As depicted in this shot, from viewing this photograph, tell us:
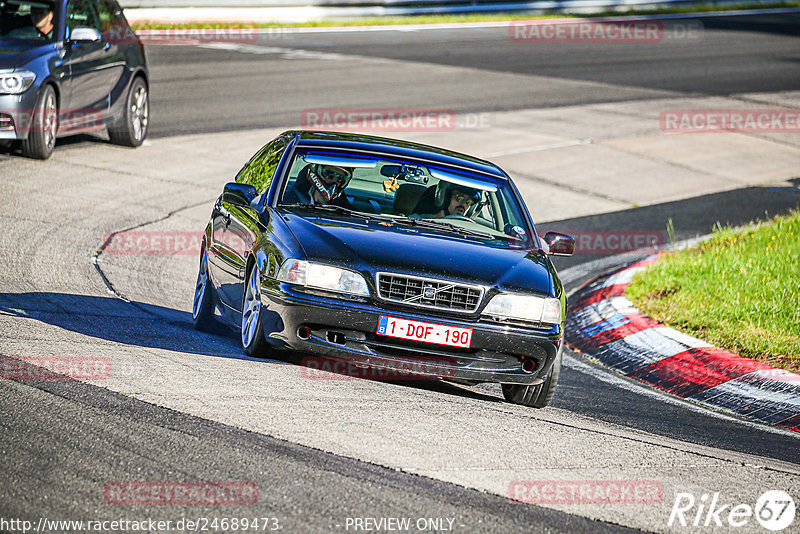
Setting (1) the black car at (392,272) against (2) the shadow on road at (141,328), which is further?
(2) the shadow on road at (141,328)

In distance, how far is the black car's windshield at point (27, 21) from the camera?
1280cm

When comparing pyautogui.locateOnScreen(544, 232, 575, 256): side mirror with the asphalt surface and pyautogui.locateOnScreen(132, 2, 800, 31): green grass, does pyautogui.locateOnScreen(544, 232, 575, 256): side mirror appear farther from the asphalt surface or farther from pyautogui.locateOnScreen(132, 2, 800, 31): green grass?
pyautogui.locateOnScreen(132, 2, 800, 31): green grass

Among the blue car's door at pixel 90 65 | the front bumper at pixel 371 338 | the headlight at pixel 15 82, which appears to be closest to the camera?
the front bumper at pixel 371 338

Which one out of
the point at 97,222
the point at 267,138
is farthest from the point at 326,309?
the point at 267,138

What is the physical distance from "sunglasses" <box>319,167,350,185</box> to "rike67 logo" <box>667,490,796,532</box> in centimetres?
345

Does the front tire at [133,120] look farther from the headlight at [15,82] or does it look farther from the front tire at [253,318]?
the front tire at [253,318]

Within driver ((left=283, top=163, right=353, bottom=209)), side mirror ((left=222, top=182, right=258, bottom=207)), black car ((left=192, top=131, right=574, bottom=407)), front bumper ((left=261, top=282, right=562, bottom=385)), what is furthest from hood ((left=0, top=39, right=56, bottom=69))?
front bumper ((left=261, top=282, right=562, bottom=385))

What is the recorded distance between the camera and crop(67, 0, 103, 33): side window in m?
13.3

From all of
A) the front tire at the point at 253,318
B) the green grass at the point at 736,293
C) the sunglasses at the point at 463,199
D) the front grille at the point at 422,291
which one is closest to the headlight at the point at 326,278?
the front grille at the point at 422,291

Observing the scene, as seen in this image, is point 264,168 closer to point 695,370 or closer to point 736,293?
point 695,370

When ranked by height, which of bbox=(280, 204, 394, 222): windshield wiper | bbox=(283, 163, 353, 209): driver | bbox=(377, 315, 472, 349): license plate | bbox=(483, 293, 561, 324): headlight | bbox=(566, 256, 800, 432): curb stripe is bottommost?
bbox=(566, 256, 800, 432): curb stripe

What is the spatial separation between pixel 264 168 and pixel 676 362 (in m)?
3.38

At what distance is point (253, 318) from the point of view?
6.88 m

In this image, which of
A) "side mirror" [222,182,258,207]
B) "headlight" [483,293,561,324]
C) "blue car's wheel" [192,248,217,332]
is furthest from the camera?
"blue car's wheel" [192,248,217,332]
